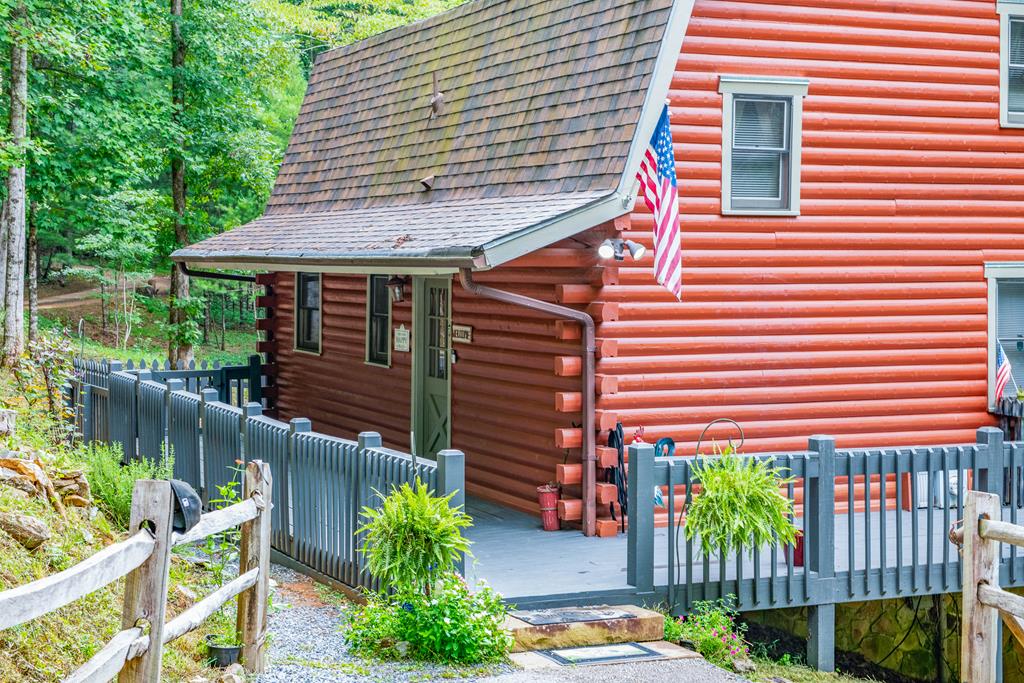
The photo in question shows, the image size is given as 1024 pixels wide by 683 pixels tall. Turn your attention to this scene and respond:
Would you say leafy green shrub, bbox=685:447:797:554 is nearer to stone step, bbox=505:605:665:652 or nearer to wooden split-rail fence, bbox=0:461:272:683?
stone step, bbox=505:605:665:652

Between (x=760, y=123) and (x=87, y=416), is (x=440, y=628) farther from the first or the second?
(x=87, y=416)

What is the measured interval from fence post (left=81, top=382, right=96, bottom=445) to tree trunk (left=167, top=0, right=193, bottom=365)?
873 cm

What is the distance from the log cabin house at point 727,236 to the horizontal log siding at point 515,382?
0.11ft

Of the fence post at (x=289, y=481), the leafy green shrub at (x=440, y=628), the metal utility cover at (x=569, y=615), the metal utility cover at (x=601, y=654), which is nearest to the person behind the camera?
the leafy green shrub at (x=440, y=628)

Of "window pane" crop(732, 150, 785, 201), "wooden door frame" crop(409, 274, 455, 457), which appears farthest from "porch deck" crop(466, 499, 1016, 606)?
"wooden door frame" crop(409, 274, 455, 457)

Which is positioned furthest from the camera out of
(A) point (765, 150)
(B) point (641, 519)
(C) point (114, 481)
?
(A) point (765, 150)

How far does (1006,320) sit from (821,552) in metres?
5.19

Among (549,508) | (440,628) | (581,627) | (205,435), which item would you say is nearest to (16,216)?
(205,435)

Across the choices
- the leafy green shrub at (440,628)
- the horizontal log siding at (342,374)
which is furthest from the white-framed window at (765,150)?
the leafy green shrub at (440,628)

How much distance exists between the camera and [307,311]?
60.7 feet

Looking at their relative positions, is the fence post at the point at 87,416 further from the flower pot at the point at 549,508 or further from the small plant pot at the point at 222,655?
the small plant pot at the point at 222,655

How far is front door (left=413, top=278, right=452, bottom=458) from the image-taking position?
46.8ft

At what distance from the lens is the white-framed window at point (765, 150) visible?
1183 centimetres

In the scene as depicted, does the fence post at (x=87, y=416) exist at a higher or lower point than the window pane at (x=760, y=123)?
lower
